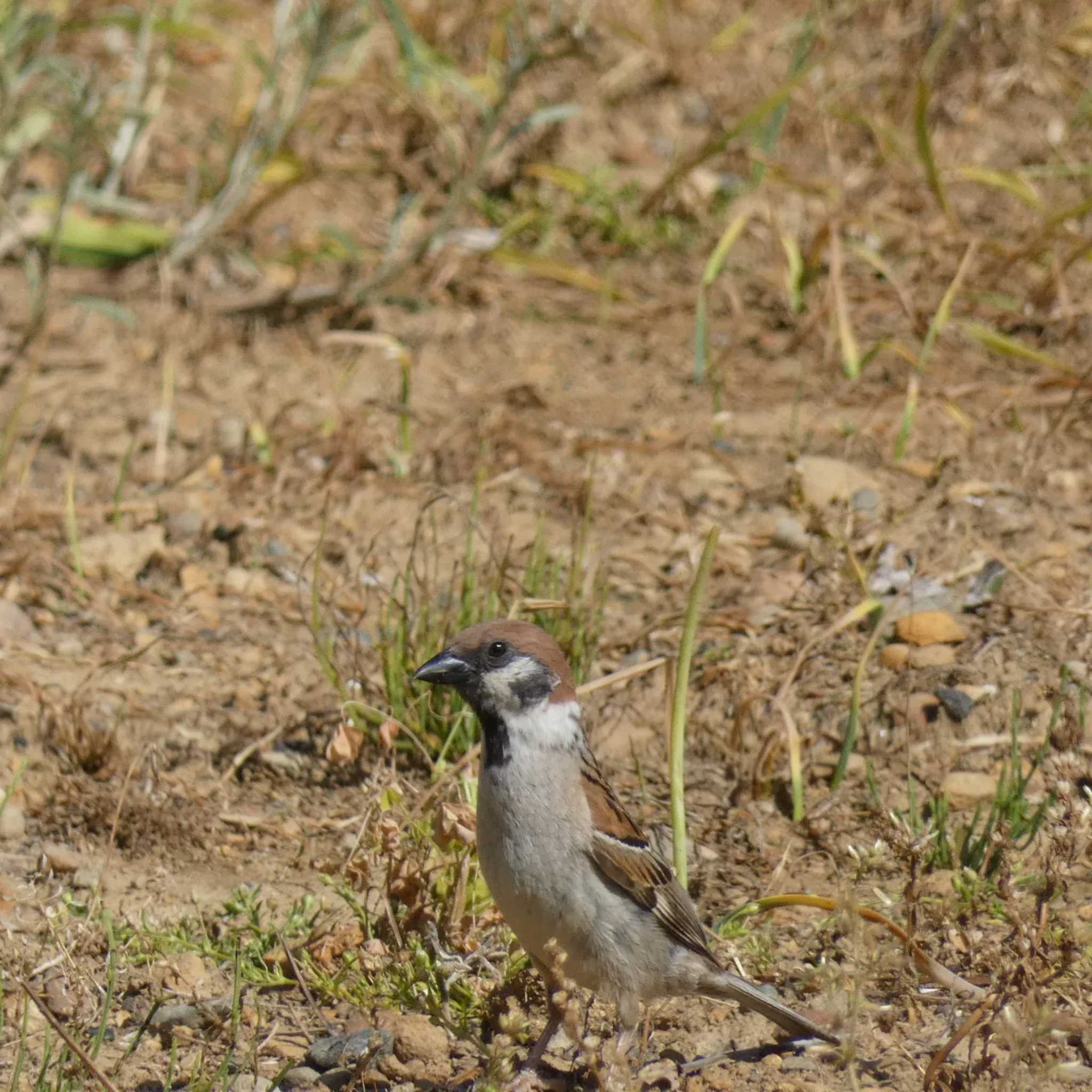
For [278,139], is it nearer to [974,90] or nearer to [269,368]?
[269,368]

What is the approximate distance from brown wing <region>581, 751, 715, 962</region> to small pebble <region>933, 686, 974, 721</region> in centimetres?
119

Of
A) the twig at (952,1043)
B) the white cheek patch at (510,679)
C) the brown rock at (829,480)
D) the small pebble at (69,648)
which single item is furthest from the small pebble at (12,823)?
the brown rock at (829,480)

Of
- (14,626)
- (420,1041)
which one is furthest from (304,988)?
(14,626)

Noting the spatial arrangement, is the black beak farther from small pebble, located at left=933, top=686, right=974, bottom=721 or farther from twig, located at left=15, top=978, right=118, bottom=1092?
small pebble, located at left=933, top=686, right=974, bottom=721

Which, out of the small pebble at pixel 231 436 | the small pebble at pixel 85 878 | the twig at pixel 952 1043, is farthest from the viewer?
the small pebble at pixel 231 436

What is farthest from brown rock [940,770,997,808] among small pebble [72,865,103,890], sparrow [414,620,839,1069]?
small pebble [72,865,103,890]

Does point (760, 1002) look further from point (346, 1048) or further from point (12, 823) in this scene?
point (12, 823)

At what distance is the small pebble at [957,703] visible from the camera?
4.13m

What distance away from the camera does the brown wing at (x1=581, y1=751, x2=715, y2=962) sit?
3.17 meters

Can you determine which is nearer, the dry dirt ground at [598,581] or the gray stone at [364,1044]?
the gray stone at [364,1044]

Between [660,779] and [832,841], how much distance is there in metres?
0.50

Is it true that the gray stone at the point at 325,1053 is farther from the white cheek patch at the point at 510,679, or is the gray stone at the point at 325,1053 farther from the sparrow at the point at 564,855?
the white cheek patch at the point at 510,679

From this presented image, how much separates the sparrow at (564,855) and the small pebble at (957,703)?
1.12 m

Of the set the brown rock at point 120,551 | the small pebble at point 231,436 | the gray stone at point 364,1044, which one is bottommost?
the gray stone at point 364,1044
